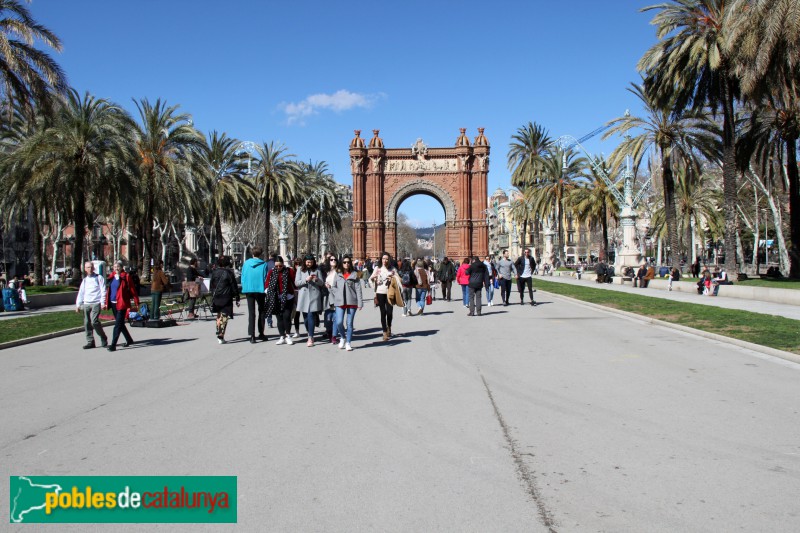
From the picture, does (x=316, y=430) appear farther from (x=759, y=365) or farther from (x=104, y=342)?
(x=104, y=342)

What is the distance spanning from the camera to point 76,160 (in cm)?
2570

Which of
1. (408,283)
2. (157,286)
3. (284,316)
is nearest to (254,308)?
(284,316)

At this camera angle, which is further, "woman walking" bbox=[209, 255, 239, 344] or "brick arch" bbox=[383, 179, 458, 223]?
"brick arch" bbox=[383, 179, 458, 223]

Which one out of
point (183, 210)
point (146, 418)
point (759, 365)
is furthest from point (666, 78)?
point (146, 418)

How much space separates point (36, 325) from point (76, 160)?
12.0 m

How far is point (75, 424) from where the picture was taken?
6230 millimetres

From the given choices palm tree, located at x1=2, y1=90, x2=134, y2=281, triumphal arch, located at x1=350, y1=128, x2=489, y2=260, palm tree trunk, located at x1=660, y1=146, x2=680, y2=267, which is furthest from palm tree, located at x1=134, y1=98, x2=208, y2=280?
triumphal arch, located at x1=350, y1=128, x2=489, y2=260

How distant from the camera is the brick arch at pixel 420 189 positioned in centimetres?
6912

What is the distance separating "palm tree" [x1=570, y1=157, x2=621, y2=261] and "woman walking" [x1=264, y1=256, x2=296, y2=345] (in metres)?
37.3

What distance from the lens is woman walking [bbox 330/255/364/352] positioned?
1120cm

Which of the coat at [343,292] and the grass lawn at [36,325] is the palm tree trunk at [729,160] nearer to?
the coat at [343,292]

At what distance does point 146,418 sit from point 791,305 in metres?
19.8

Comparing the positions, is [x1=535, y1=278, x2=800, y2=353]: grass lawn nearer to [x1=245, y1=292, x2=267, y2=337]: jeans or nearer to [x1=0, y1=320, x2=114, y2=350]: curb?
[x1=245, y1=292, x2=267, y2=337]: jeans

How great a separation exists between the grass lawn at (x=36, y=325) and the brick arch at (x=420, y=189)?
51.4m
